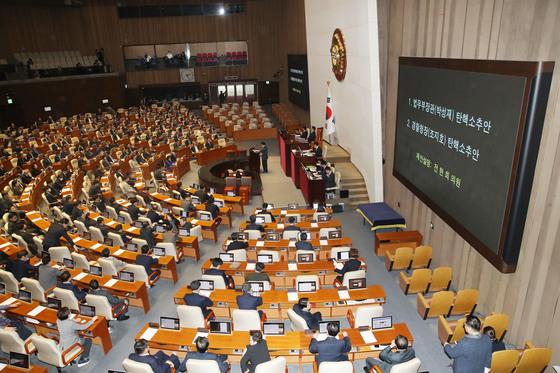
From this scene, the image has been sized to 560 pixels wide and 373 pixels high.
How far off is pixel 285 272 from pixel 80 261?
17.0 feet

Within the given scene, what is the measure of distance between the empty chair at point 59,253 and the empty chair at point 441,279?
29.8 feet

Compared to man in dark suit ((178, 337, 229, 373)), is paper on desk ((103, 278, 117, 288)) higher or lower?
lower

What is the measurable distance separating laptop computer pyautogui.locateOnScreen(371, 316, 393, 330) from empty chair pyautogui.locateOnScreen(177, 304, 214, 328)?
3.29 metres

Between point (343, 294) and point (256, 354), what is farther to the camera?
point (343, 294)

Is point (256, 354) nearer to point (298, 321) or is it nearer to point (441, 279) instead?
point (298, 321)

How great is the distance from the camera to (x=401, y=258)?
10508mm

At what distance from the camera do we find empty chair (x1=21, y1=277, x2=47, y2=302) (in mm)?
9008

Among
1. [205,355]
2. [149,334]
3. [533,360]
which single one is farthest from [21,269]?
[533,360]

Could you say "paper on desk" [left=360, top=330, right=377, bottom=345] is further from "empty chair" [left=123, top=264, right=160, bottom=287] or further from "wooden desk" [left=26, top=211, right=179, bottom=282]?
"wooden desk" [left=26, top=211, right=179, bottom=282]

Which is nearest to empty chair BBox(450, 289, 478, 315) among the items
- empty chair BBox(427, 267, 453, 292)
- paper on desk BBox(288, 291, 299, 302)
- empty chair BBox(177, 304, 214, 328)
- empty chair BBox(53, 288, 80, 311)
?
empty chair BBox(427, 267, 453, 292)

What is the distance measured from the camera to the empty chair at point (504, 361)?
6305mm

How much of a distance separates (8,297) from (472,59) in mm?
11187

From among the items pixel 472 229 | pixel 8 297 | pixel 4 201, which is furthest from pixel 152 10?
pixel 472 229

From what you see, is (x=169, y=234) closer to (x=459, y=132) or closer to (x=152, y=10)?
(x=459, y=132)
